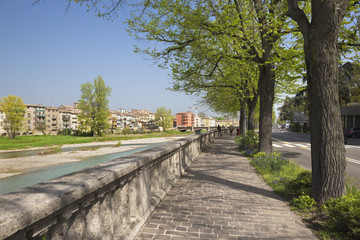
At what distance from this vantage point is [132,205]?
328 cm

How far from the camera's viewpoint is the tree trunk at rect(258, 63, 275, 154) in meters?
9.77

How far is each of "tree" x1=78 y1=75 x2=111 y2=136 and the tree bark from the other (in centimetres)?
7001

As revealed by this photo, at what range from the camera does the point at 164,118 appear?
118 metres

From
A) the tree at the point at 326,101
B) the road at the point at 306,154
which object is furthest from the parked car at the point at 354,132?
the tree at the point at 326,101

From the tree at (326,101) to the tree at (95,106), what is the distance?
2757 inches

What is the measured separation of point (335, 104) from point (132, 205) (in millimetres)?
4066

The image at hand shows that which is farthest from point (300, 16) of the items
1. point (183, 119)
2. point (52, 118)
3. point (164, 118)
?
point (183, 119)

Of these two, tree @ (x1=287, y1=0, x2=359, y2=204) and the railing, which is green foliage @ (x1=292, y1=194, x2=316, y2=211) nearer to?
tree @ (x1=287, y1=0, x2=359, y2=204)

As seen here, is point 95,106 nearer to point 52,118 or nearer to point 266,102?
point 52,118

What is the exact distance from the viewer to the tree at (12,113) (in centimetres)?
6538

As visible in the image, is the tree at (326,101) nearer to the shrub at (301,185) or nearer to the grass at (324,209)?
the grass at (324,209)

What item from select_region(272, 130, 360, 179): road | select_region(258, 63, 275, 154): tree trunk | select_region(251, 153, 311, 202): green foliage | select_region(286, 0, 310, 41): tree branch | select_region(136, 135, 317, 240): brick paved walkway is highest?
select_region(286, 0, 310, 41): tree branch

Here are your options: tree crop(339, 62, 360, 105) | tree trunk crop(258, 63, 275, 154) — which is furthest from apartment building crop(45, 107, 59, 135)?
tree trunk crop(258, 63, 275, 154)

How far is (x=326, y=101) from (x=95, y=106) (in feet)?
240
